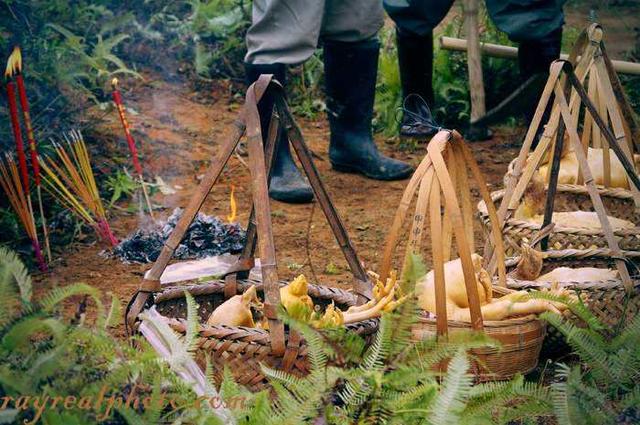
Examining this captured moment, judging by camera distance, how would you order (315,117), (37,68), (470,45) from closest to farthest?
(37,68) → (470,45) → (315,117)

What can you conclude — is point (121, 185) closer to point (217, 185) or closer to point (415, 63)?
point (217, 185)

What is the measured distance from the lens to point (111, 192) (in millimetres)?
4828

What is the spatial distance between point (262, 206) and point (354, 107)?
2740 mm

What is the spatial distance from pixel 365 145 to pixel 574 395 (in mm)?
3085

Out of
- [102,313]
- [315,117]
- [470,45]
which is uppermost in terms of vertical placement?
[102,313]

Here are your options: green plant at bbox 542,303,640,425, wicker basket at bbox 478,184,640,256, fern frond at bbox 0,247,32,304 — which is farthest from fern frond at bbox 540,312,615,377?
fern frond at bbox 0,247,32,304

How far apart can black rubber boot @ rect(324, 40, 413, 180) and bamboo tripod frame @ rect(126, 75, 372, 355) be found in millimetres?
2312

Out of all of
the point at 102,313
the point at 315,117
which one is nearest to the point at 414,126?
the point at 102,313

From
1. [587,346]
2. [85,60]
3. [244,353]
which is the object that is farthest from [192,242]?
[587,346]

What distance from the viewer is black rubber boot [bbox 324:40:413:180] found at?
197 inches

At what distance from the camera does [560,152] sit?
311 cm

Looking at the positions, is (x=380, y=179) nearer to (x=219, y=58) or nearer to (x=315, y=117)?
(x=315, y=117)

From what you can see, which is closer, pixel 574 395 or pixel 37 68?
pixel 574 395

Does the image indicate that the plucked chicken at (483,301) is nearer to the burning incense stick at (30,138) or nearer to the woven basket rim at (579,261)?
the woven basket rim at (579,261)
